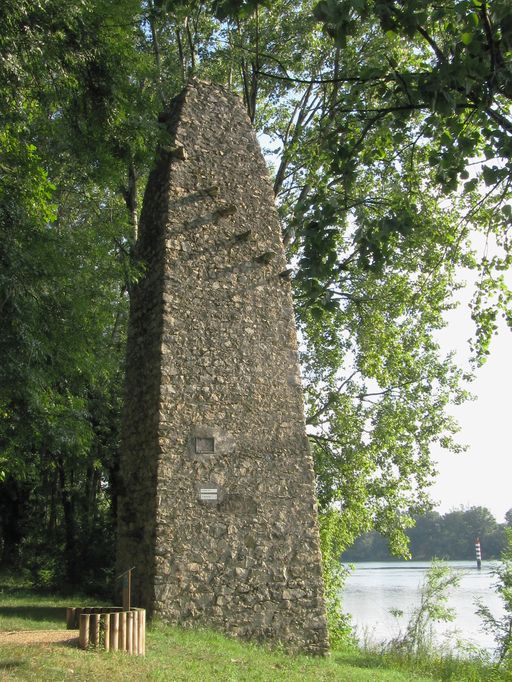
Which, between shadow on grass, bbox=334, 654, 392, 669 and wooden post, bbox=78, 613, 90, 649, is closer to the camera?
wooden post, bbox=78, 613, 90, 649

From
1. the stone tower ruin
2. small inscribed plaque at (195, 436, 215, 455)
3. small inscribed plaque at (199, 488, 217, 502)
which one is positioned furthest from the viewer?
small inscribed plaque at (195, 436, 215, 455)

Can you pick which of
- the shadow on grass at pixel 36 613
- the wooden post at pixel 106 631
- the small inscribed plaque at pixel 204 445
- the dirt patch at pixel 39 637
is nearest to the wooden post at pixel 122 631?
the wooden post at pixel 106 631

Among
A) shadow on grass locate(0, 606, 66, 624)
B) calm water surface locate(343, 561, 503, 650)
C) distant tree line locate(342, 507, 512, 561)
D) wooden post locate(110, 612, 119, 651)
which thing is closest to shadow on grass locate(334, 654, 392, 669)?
calm water surface locate(343, 561, 503, 650)

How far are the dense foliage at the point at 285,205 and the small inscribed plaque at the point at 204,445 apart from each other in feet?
7.58

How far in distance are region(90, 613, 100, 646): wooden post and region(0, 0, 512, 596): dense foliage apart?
3543 millimetres

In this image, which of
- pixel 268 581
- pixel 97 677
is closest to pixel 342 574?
pixel 268 581

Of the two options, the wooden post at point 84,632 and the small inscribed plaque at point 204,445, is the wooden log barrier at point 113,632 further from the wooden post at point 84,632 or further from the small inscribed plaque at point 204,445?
the small inscribed plaque at point 204,445

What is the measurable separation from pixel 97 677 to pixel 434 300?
11.6 metres

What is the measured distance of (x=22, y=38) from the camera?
7.78 m

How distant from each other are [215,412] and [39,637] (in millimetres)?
3691

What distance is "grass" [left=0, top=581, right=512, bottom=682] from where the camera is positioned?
21.7 feet

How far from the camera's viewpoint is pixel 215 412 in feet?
34.4

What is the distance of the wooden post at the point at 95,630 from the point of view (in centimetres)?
748

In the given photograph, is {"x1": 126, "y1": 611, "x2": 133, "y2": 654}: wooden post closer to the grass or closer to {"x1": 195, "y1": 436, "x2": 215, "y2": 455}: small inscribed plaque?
the grass
